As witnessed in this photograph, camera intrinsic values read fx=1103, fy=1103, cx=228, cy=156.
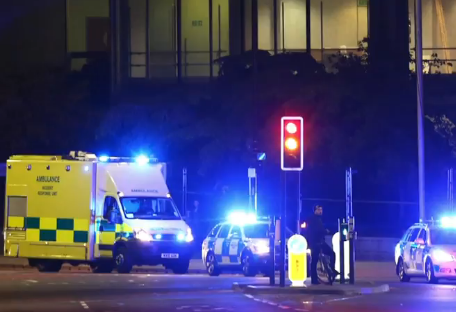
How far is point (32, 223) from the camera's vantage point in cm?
3058

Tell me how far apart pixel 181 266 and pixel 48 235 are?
12.4 feet

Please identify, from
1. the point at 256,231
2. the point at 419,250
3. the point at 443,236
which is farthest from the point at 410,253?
the point at 256,231

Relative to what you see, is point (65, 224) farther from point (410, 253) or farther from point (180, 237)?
point (410, 253)

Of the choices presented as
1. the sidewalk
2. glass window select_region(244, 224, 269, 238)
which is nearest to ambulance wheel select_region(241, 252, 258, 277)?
glass window select_region(244, 224, 269, 238)

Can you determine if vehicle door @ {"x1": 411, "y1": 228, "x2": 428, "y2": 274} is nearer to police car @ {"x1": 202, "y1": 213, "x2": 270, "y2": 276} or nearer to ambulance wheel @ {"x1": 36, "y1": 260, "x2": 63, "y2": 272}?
police car @ {"x1": 202, "y1": 213, "x2": 270, "y2": 276}

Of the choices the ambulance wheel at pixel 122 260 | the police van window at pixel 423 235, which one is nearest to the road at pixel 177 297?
the police van window at pixel 423 235

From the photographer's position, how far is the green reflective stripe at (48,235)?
30.1 m

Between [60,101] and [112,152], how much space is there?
16.9 ft

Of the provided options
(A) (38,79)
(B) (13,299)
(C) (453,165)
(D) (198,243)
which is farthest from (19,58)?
(B) (13,299)

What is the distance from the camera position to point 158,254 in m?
29.0

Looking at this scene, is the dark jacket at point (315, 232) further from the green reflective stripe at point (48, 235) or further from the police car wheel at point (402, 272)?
the green reflective stripe at point (48, 235)

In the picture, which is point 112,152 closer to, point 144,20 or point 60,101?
point 60,101

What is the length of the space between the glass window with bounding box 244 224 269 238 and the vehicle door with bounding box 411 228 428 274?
3963mm

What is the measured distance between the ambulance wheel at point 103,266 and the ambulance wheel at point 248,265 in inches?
148
